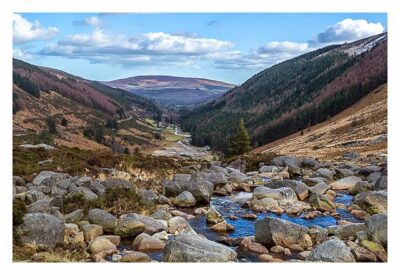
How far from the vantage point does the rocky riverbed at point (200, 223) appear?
448 inches

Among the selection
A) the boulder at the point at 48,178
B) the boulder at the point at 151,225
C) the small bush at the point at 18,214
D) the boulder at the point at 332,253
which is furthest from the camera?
the boulder at the point at 48,178

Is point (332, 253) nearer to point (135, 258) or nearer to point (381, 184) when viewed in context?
point (135, 258)

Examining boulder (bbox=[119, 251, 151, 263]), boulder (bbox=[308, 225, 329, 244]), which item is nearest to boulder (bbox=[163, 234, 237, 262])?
boulder (bbox=[119, 251, 151, 263])

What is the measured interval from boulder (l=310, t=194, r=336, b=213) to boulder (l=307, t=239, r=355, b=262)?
7.26m

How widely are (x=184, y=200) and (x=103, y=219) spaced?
18.4 ft

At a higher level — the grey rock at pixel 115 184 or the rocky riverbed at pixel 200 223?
the grey rock at pixel 115 184

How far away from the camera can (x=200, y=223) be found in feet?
53.2

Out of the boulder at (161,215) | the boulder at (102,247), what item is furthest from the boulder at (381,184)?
the boulder at (102,247)

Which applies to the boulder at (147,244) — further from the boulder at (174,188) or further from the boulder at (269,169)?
the boulder at (269,169)

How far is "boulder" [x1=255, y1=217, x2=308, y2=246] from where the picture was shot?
1321 centimetres

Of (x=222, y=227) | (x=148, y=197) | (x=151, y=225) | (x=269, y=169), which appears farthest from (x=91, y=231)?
(x=269, y=169)

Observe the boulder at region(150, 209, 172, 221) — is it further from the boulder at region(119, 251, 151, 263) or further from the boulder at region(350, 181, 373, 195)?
the boulder at region(350, 181, 373, 195)

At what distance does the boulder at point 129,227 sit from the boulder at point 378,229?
7.04 m
